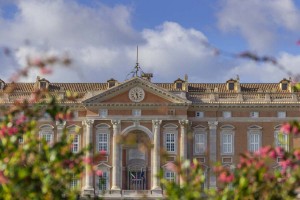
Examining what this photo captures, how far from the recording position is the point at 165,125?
71875 millimetres

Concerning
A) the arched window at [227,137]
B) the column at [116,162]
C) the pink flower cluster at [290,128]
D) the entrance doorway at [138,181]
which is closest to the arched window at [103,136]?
the column at [116,162]

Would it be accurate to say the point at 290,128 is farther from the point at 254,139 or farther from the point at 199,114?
the point at 199,114

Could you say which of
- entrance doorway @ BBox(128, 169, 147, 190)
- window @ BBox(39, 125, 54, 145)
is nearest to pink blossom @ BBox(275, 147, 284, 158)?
entrance doorway @ BBox(128, 169, 147, 190)

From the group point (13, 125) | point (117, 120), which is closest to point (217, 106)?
point (117, 120)

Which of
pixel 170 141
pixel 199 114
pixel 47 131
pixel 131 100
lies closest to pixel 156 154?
pixel 170 141

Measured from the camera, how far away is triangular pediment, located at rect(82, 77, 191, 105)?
7150cm

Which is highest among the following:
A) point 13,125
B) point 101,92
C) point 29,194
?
point 101,92

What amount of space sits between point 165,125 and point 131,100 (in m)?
3.60

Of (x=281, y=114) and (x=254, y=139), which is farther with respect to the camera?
(x=281, y=114)

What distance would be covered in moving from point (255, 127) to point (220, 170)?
54.8m

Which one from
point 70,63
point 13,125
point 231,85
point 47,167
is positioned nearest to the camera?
point 70,63

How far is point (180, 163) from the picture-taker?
18.2 m

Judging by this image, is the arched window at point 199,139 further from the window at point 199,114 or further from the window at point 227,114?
the window at point 227,114

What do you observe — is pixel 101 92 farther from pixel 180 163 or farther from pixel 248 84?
pixel 180 163
